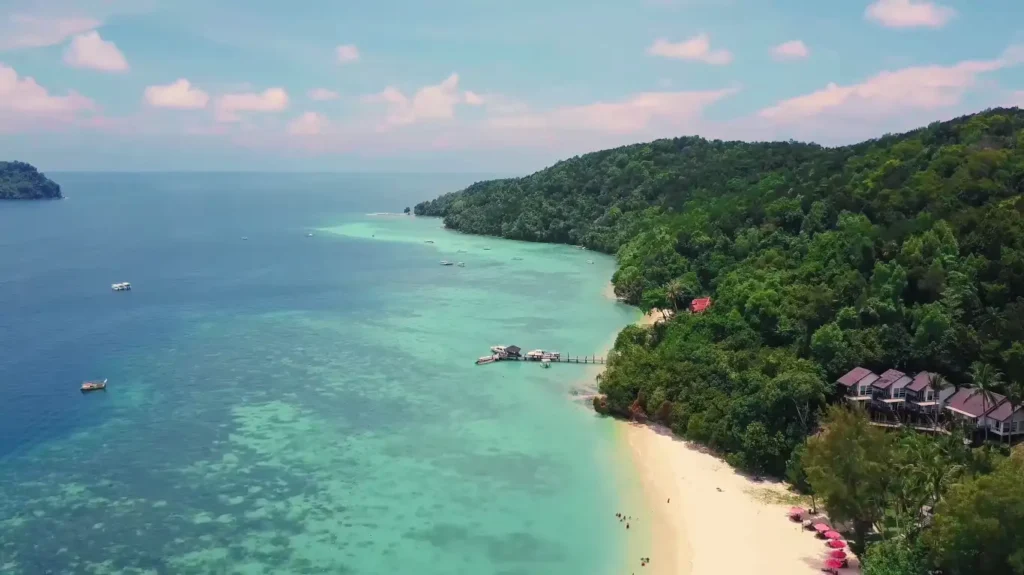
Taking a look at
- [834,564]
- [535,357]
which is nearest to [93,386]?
[535,357]

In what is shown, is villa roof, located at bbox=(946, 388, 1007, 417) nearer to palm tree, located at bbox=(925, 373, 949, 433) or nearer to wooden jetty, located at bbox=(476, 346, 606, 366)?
palm tree, located at bbox=(925, 373, 949, 433)

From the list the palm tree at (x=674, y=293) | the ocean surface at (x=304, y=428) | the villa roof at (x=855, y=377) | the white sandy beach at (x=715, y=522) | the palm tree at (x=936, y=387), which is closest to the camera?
the white sandy beach at (x=715, y=522)

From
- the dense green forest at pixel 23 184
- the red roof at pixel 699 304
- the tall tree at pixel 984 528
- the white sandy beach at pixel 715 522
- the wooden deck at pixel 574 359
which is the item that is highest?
the dense green forest at pixel 23 184

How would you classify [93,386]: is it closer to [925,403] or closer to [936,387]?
[925,403]

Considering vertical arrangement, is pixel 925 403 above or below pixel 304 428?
above

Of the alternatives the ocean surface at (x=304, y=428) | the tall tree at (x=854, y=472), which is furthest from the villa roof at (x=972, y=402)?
the ocean surface at (x=304, y=428)

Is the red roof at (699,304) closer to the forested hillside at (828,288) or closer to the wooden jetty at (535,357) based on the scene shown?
the forested hillside at (828,288)

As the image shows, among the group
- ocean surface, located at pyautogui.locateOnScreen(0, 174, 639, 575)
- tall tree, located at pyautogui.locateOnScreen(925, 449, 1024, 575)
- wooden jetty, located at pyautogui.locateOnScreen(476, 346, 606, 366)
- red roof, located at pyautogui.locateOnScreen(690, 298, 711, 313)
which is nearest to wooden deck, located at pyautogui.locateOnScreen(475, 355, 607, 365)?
wooden jetty, located at pyautogui.locateOnScreen(476, 346, 606, 366)
